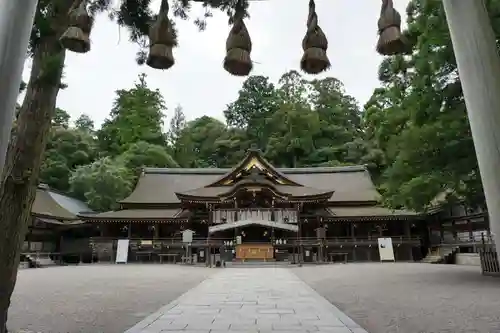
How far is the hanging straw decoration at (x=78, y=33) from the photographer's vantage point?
255cm

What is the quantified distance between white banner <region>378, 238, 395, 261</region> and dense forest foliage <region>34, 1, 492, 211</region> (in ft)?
13.1

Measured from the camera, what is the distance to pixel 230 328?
184 inches

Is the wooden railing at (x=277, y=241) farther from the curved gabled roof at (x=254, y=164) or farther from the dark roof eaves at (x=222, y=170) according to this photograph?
the dark roof eaves at (x=222, y=170)

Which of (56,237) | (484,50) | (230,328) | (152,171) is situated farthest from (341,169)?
(484,50)

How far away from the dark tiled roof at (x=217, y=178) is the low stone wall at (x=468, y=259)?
7.78 m

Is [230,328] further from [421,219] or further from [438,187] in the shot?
[421,219]

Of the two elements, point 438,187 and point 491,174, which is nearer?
point 491,174

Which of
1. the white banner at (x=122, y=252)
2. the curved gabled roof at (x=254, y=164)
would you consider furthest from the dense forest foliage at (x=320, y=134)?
the white banner at (x=122, y=252)

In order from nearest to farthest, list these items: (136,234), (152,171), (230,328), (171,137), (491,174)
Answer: (491,174)
(230,328)
(136,234)
(152,171)
(171,137)

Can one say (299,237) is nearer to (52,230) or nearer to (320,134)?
(52,230)

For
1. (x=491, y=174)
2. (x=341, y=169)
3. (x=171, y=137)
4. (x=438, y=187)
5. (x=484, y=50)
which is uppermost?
(x=171, y=137)

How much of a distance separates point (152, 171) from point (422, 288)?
26063 mm

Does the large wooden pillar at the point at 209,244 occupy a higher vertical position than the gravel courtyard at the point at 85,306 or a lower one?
higher

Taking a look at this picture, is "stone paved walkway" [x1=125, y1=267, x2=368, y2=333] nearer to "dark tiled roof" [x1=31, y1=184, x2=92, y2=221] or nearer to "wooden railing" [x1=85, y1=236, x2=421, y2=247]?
"wooden railing" [x1=85, y1=236, x2=421, y2=247]
